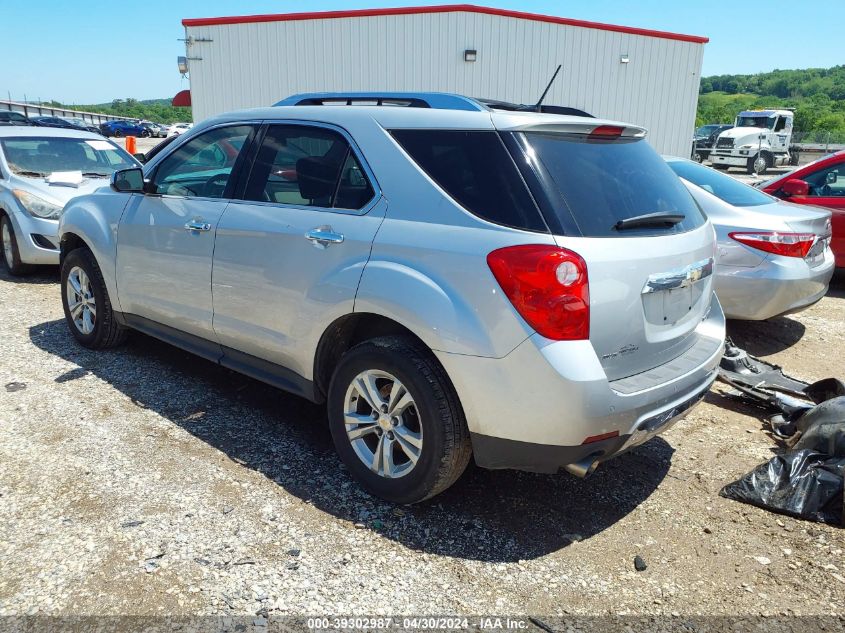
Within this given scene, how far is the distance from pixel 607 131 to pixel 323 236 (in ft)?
4.63

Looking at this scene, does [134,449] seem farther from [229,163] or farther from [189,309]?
[229,163]

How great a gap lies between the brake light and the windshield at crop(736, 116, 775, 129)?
32.6 meters

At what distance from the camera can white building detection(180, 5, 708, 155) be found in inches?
715

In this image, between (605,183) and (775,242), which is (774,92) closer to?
(775,242)

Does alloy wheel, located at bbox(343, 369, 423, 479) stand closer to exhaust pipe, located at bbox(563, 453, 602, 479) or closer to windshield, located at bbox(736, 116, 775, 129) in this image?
exhaust pipe, located at bbox(563, 453, 602, 479)

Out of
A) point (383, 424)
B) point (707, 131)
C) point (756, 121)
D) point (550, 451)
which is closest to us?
point (550, 451)

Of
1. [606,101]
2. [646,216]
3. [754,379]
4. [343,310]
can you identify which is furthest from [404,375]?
[606,101]

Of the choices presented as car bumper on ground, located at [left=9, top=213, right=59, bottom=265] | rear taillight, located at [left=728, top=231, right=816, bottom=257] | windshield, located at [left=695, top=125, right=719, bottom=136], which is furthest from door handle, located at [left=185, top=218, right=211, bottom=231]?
windshield, located at [left=695, top=125, right=719, bottom=136]

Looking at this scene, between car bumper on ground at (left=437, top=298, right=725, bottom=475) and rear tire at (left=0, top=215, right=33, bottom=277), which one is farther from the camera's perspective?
rear tire at (left=0, top=215, right=33, bottom=277)

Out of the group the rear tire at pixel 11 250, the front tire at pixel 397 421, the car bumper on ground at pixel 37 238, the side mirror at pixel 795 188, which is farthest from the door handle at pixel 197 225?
the side mirror at pixel 795 188

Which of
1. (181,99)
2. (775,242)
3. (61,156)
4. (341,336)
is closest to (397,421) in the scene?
(341,336)

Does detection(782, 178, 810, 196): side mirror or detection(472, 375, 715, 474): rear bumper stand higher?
detection(782, 178, 810, 196): side mirror

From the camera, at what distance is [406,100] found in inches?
143

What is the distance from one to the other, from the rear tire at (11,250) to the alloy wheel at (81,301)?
115 inches
